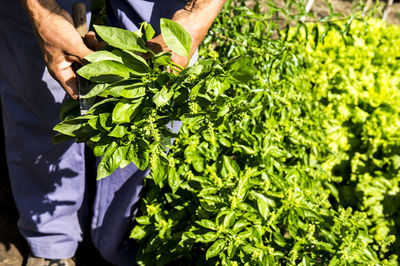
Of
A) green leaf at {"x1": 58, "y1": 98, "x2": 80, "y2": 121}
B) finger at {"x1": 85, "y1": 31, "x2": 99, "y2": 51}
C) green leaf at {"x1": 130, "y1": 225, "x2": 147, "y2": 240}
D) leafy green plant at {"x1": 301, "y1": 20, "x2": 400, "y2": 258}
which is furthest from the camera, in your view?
leafy green plant at {"x1": 301, "y1": 20, "x2": 400, "y2": 258}

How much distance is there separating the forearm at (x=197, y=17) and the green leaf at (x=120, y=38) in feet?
0.83

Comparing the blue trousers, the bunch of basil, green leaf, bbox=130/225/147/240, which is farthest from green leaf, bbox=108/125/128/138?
green leaf, bbox=130/225/147/240

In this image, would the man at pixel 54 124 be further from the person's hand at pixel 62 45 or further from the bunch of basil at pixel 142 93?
the bunch of basil at pixel 142 93

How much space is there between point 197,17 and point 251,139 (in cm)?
65

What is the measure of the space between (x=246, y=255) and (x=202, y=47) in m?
1.21

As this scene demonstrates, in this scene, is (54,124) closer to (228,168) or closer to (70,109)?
(70,109)

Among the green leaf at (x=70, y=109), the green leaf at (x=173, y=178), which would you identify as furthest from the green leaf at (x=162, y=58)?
the green leaf at (x=173, y=178)

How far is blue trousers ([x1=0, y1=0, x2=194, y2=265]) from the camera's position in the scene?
150 centimetres

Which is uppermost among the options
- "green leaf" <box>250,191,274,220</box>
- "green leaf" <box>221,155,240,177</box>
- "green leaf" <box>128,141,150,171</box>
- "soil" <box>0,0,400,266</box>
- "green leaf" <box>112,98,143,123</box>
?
"green leaf" <box>112,98,143,123</box>

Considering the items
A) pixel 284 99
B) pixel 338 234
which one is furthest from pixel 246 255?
pixel 284 99

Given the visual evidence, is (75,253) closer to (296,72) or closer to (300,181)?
(300,181)

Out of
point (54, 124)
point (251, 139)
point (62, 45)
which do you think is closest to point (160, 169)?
point (62, 45)

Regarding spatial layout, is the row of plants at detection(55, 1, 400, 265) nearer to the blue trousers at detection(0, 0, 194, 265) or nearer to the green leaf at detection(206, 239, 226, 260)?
the green leaf at detection(206, 239, 226, 260)

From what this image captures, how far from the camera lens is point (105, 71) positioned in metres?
0.99
